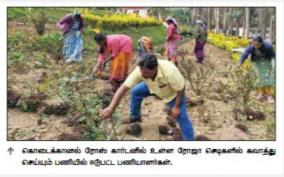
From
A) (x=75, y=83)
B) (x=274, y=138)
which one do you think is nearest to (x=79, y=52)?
(x=75, y=83)

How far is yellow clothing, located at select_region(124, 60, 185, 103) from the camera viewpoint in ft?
16.9

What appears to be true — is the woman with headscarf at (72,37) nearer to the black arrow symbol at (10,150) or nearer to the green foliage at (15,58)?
the green foliage at (15,58)

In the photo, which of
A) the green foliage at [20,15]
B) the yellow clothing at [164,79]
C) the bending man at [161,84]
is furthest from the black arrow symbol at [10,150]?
the green foliage at [20,15]

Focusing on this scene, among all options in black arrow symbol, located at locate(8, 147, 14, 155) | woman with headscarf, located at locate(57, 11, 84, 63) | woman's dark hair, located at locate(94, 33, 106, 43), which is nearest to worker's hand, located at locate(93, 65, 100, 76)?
woman's dark hair, located at locate(94, 33, 106, 43)

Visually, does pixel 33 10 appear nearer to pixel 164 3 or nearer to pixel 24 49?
pixel 24 49

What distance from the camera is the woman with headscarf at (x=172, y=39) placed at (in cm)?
824

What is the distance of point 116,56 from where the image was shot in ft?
23.2

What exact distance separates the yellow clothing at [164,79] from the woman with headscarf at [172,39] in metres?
2.88

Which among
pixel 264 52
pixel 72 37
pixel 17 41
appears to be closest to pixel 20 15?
pixel 17 41

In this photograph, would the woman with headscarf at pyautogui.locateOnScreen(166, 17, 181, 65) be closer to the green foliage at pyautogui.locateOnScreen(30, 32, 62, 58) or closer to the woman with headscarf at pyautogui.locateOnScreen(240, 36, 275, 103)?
the woman with headscarf at pyautogui.locateOnScreen(240, 36, 275, 103)

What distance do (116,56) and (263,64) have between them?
1872mm

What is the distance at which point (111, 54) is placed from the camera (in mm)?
7066

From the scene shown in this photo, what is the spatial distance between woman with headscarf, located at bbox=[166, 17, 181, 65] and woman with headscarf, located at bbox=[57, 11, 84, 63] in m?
1.29

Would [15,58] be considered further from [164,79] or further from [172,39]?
[164,79]
